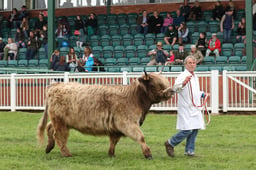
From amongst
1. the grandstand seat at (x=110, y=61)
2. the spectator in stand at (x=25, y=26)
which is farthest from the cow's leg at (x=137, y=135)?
the spectator in stand at (x=25, y=26)

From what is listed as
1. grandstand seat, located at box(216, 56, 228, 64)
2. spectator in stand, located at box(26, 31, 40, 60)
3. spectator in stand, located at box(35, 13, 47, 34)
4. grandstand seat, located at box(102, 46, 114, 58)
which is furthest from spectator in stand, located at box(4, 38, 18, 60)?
grandstand seat, located at box(216, 56, 228, 64)

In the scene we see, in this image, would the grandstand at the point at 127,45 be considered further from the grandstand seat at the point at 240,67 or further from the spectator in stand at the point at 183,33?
the spectator in stand at the point at 183,33

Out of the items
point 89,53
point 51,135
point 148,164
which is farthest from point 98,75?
point 148,164

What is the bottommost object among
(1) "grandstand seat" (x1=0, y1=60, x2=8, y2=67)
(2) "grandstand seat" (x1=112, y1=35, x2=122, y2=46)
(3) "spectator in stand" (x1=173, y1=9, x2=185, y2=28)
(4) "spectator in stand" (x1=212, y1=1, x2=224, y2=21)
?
(1) "grandstand seat" (x1=0, y1=60, x2=8, y2=67)

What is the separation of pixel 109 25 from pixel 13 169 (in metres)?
20.0

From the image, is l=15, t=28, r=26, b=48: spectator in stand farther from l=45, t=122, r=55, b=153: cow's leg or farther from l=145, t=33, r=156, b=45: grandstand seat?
l=45, t=122, r=55, b=153: cow's leg

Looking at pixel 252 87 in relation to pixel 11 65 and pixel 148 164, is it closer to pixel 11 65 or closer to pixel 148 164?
pixel 148 164

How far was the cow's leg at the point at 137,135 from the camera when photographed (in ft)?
29.7

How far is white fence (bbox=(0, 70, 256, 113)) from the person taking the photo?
1795 cm

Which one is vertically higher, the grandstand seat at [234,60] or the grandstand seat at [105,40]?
the grandstand seat at [105,40]

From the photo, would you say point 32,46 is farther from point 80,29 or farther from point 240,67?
point 240,67

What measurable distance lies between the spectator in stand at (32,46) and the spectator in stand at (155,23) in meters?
5.51

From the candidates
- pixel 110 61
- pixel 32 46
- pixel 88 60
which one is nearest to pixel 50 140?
pixel 88 60

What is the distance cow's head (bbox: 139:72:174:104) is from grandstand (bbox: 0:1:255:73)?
10.8 m
